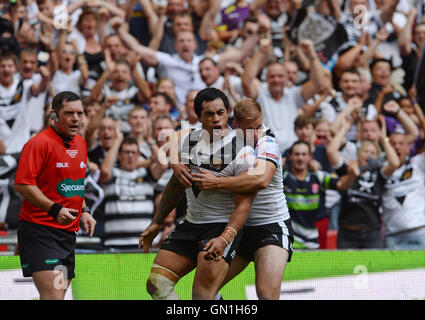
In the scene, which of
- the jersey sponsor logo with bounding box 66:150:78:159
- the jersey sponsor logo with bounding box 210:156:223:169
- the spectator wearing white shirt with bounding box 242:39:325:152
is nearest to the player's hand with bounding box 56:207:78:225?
the jersey sponsor logo with bounding box 66:150:78:159

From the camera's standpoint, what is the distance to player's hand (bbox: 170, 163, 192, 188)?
545cm

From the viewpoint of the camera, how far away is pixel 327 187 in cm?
926

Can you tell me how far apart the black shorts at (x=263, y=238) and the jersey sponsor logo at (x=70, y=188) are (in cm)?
141

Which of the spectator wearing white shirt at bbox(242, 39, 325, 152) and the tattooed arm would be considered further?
the spectator wearing white shirt at bbox(242, 39, 325, 152)

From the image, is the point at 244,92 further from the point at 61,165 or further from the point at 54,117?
the point at 61,165

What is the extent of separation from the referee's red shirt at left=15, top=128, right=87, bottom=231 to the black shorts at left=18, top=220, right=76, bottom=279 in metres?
0.06

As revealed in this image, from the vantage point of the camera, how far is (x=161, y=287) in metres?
5.38

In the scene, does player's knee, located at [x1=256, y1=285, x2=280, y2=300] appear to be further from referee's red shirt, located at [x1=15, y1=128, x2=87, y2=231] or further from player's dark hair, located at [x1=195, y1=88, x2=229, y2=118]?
referee's red shirt, located at [x1=15, y1=128, x2=87, y2=231]

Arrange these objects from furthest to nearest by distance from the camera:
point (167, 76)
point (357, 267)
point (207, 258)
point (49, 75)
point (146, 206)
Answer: point (167, 76), point (49, 75), point (146, 206), point (357, 267), point (207, 258)

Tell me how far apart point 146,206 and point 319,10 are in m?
4.64

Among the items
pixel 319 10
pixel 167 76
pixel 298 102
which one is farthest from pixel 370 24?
pixel 167 76

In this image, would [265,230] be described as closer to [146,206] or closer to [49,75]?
[146,206]

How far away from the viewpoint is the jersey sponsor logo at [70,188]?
18.9 ft

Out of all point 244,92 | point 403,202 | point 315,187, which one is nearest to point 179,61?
point 244,92
